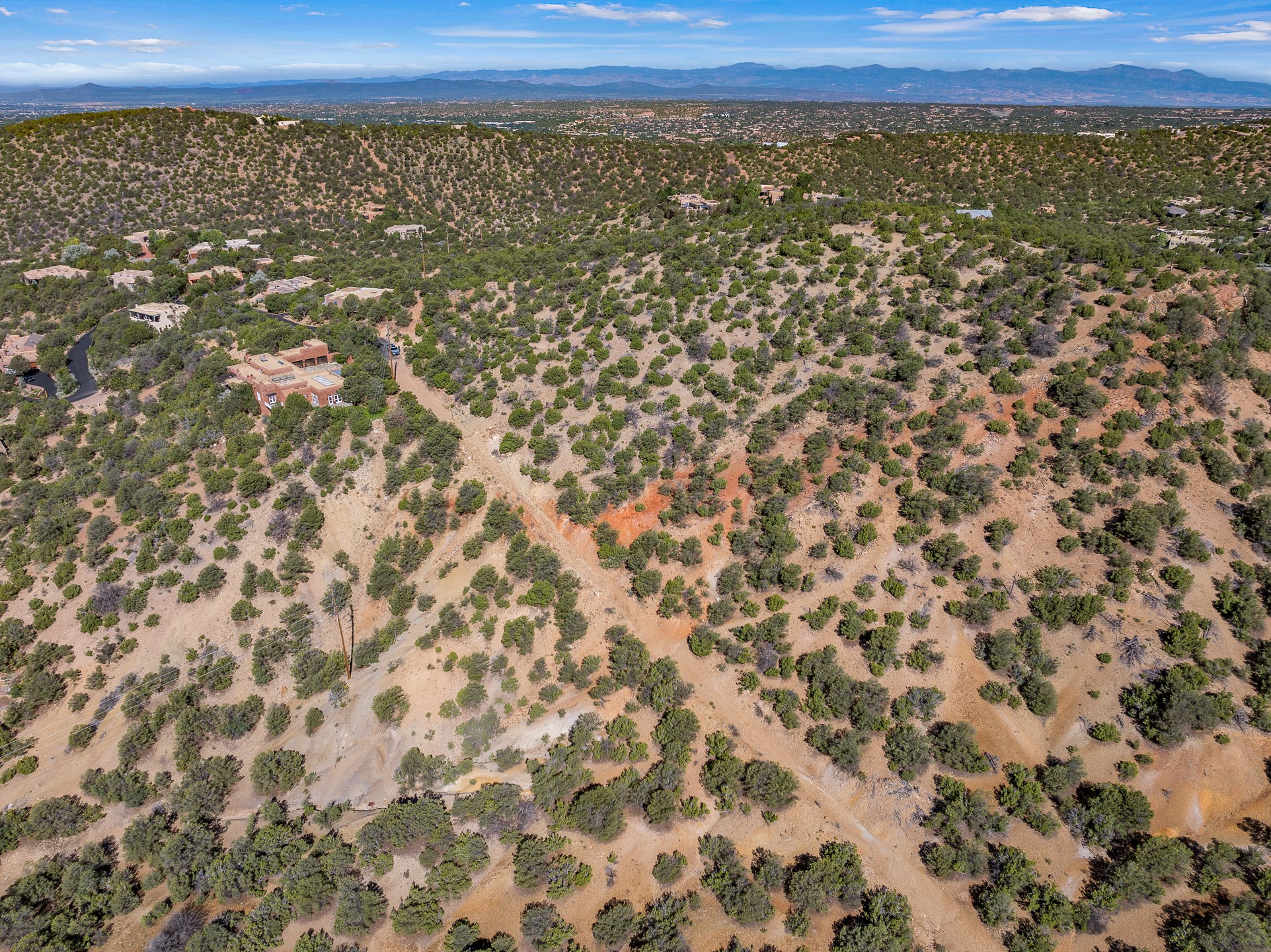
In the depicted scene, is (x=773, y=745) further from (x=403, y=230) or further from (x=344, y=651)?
(x=403, y=230)

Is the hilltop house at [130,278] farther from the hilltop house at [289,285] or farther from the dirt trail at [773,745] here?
the dirt trail at [773,745]

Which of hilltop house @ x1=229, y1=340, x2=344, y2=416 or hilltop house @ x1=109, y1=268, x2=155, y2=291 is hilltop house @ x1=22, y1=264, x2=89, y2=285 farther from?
hilltop house @ x1=229, y1=340, x2=344, y2=416

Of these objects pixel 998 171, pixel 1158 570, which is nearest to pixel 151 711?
pixel 1158 570

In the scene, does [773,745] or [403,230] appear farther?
[403,230]

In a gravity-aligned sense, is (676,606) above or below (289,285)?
below

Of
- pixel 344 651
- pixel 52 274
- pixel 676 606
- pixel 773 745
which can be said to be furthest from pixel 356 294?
pixel 773 745

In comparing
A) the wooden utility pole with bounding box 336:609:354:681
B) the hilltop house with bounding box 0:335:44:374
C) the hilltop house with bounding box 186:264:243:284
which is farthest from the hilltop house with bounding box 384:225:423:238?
the wooden utility pole with bounding box 336:609:354:681

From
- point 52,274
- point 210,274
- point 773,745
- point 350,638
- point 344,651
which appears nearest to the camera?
point 773,745
